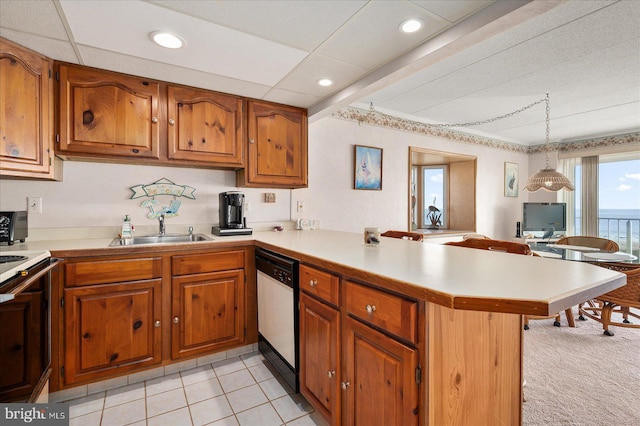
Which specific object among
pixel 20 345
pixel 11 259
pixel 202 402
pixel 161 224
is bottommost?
pixel 202 402

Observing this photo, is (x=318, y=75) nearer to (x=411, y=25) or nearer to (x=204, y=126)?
(x=411, y=25)

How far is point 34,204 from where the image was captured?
2117 mm

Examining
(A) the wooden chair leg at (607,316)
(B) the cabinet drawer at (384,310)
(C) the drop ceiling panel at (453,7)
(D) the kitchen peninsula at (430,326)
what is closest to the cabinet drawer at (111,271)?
(D) the kitchen peninsula at (430,326)

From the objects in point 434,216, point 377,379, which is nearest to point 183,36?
point 377,379

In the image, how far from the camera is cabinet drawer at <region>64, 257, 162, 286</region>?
182 centimetres

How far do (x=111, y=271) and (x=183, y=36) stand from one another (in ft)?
4.84

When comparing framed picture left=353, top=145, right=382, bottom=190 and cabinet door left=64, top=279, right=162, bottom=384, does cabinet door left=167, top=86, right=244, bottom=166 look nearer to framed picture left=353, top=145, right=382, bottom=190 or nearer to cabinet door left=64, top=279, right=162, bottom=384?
cabinet door left=64, top=279, right=162, bottom=384

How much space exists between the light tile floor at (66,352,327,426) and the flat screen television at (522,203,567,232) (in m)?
4.84

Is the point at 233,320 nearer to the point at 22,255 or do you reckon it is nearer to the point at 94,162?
the point at 22,255

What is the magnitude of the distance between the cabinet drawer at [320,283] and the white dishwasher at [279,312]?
11cm

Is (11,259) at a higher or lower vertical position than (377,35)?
lower

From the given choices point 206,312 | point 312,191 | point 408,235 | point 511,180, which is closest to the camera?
point 206,312

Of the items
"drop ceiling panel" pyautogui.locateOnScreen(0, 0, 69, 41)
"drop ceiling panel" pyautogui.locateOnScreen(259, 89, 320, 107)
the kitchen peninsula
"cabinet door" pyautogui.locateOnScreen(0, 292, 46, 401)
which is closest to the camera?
the kitchen peninsula

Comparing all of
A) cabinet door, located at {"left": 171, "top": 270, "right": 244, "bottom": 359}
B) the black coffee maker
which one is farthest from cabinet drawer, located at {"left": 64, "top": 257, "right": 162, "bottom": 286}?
the black coffee maker
